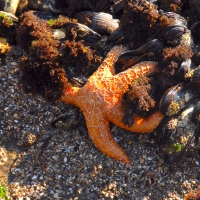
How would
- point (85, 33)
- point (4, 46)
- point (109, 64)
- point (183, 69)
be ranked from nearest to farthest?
1. point (183, 69)
2. point (109, 64)
3. point (85, 33)
4. point (4, 46)

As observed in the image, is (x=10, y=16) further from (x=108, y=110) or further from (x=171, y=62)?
(x=171, y=62)

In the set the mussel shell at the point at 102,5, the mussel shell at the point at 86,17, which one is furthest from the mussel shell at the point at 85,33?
the mussel shell at the point at 102,5

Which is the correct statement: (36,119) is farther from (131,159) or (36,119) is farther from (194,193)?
A: (194,193)

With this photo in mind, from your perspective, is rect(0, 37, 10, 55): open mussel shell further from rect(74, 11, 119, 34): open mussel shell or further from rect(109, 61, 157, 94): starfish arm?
rect(109, 61, 157, 94): starfish arm

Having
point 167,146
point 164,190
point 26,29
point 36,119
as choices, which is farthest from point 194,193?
point 26,29

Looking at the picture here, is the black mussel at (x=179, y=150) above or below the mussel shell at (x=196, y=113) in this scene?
below

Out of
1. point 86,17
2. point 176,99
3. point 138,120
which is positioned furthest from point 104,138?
point 86,17

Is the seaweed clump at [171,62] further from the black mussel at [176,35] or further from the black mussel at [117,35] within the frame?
the black mussel at [117,35]
